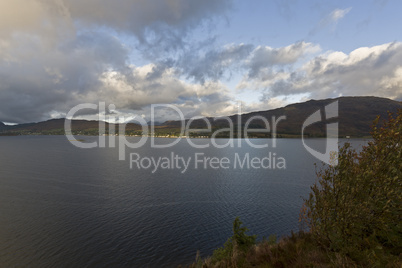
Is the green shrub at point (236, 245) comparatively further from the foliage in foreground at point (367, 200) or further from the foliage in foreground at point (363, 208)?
the foliage in foreground at point (367, 200)

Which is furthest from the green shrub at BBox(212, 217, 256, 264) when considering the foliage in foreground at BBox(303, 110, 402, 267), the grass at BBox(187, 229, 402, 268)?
the foliage in foreground at BBox(303, 110, 402, 267)

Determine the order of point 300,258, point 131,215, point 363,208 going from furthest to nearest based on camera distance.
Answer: point 131,215 < point 300,258 < point 363,208

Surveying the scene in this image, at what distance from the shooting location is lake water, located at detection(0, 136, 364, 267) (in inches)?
1220

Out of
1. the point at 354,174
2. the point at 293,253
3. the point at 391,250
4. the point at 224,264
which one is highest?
the point at 354,174

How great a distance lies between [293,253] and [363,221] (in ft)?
20.2

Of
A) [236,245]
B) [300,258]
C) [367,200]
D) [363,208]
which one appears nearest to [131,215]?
[236,245]

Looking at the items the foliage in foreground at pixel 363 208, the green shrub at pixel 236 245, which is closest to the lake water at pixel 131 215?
the green shrub at pixel 236 245

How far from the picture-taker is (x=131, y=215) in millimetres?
43594

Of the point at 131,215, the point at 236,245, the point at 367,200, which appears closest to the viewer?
the point at 367,200

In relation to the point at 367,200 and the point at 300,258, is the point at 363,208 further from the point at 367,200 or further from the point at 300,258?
the point at 300,258

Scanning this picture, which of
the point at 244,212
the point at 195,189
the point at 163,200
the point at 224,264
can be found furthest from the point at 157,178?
the point at 224,264

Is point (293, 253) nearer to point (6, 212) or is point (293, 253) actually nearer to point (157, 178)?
point (6, 212)

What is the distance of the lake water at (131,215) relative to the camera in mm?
31000

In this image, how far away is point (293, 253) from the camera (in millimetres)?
17922
